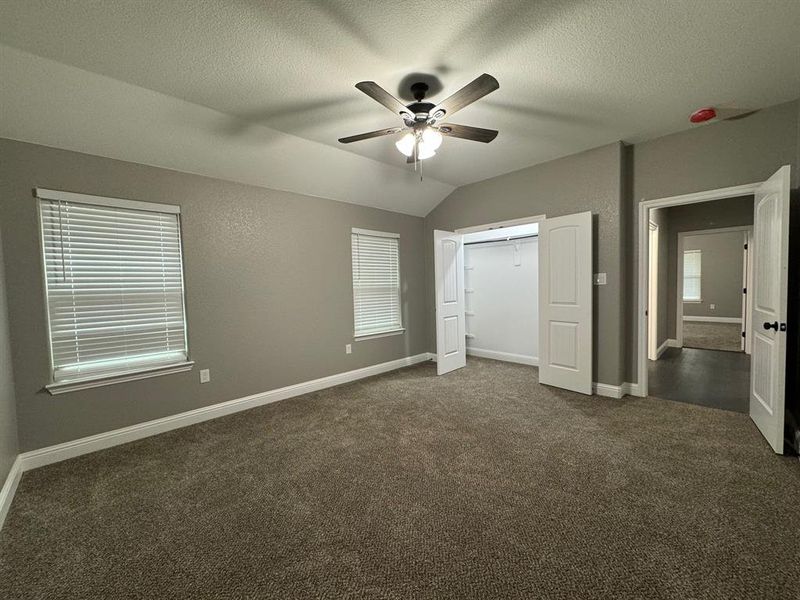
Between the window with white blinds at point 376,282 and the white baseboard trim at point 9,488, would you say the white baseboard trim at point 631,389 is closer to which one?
the window with white blinds at point 376,282

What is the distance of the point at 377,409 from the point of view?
10.9ft

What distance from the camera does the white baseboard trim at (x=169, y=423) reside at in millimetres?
2410

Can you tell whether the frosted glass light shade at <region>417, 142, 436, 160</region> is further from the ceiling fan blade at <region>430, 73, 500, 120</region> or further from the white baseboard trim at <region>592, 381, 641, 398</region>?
the white baseboard trim at <region>592, 381, 641, 398</region>

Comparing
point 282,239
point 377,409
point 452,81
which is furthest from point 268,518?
point 452,81

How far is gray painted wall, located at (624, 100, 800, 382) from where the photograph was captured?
271 centimetres

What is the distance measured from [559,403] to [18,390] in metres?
4.56

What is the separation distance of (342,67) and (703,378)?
17.3 feet

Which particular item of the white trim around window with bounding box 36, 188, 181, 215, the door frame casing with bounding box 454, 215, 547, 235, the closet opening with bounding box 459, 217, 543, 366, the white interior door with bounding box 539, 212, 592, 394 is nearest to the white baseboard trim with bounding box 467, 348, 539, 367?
the closet opening with bounding box 459, 217, 543, 366

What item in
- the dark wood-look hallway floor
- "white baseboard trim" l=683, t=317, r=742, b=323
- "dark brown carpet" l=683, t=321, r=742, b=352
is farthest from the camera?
"white baseboard trim" l=683, t=317, r=742, b=323

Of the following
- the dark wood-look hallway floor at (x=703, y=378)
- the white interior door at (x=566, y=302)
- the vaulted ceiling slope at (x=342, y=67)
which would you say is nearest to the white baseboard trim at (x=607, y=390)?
the white interior door at (x=566, y=302)

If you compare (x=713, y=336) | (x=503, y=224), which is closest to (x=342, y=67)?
(x=503, y=224)

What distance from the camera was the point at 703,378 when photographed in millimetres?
4070

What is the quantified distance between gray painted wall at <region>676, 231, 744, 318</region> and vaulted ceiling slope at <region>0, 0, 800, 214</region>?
7.34 m

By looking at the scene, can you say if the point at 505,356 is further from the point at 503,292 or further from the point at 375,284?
the point at 375,284
